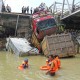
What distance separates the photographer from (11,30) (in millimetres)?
32438

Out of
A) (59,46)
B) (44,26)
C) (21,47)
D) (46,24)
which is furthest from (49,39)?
(21,47)

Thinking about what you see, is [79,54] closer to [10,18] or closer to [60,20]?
[60,20]

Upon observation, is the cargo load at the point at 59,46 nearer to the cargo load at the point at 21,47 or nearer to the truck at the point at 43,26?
the cargo load at the point at 21,47

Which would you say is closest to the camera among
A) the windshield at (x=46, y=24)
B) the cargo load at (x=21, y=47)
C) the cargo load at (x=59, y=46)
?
the cargo load at (x=59, y=46)

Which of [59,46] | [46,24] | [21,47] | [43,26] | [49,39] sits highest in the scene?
[46,24]

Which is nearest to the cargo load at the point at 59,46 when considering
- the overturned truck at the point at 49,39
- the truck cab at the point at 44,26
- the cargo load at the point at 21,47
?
the overturned truck at the point at 49,39

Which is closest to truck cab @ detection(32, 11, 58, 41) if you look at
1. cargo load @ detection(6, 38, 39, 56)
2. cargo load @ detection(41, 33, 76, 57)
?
cargo load @ detection(6, 38, 39, 56)

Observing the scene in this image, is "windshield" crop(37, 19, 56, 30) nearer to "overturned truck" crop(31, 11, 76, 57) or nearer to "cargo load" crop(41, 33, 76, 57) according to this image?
"overturned truck" crop(31, 11, 76, 57)

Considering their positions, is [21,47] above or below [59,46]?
below

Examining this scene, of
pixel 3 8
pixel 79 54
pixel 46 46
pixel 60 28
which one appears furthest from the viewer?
pixel 3 8

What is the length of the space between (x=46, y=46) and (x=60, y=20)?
865 centimetres

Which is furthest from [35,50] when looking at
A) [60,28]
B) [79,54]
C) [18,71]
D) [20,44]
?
[18,71]

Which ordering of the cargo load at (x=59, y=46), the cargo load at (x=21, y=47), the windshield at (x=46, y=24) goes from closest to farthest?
the cargo load at (x=59, y=46) < the cargo load at (x=21, y=47) < the windshield at (x=46, y=24)

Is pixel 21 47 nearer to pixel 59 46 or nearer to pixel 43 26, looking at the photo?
pixel 43 26
